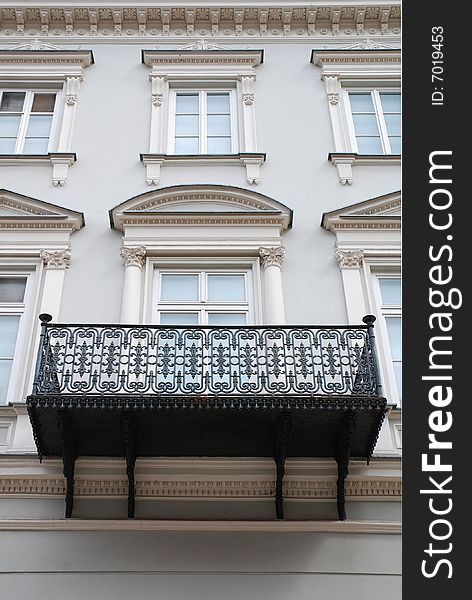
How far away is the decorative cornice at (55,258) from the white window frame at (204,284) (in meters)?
1.16

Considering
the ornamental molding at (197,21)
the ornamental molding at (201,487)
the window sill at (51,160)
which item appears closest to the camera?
the ornamental molding at (201,487)

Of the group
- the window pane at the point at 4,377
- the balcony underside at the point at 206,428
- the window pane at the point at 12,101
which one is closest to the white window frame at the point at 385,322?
the balcony underside at the point at 206,428

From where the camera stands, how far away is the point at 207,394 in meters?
8.55

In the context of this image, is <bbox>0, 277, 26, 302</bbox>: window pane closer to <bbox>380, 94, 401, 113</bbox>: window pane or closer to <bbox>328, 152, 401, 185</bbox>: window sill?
<bbox>328, 152, 401, 185</bbox>: window sill

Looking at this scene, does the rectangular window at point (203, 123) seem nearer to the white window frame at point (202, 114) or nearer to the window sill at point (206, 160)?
the white window frame at point (202, 114)

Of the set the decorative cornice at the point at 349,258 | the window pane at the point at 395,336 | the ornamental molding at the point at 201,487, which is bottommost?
the ornamental molding at the point at 201,487

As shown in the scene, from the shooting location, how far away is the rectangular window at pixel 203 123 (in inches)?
517

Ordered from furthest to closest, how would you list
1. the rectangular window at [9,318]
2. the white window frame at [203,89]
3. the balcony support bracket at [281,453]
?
the white window frame at [203,89] < the rectangular window at [9,318] < the balcony support bracket at [281,453]

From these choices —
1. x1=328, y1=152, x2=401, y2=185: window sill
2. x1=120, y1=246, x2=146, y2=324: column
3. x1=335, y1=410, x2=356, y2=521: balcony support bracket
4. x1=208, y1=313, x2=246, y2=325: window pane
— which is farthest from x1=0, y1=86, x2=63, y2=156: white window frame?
x1=335, y1=410, x2=356, y2=521: balcony support bracket

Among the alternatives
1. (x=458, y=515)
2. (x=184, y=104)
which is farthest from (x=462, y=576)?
(x=184, y=104)

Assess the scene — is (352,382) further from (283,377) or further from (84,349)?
(84,349)

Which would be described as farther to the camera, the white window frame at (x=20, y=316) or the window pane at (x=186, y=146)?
the window pane at (x=186, y=146)

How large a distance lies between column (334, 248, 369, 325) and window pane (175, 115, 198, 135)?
3769 mm

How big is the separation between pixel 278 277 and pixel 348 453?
3019 millimetres
